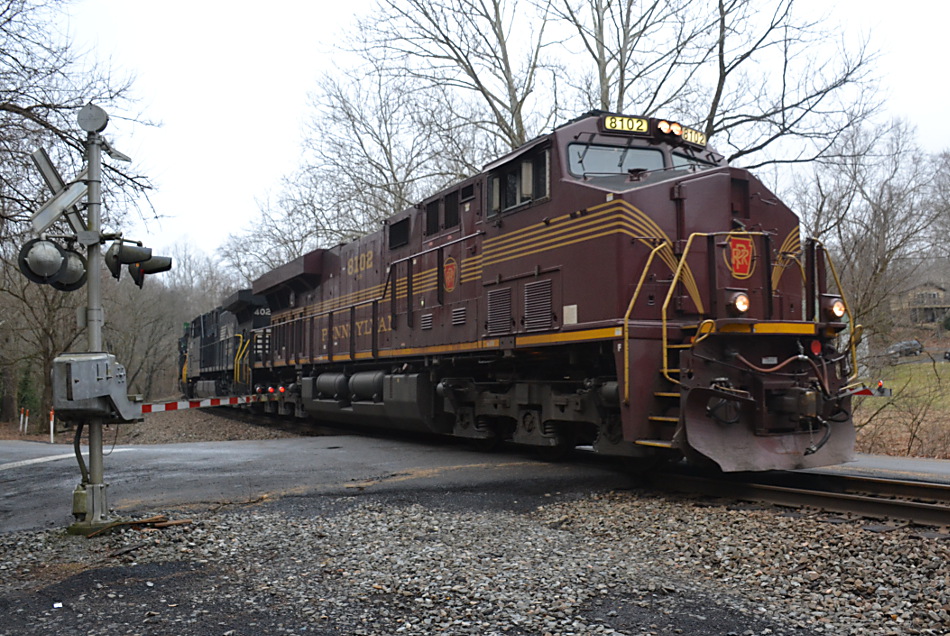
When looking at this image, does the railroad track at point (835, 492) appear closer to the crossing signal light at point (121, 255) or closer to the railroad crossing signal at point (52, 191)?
the crossing signal light at point (121, 255)

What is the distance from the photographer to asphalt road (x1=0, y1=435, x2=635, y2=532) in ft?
24.9

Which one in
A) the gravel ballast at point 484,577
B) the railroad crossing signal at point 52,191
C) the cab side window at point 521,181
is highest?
the cab side window at point 521,181

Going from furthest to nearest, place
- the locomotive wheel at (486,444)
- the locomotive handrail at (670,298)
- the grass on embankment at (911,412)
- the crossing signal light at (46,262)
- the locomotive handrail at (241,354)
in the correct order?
the locomotive handrail at (241,354), the grass on embankment at (911,412), the locomotive wheel at (486,444), the locomotive handrail at (670,298), the crossing signal light at (46,262)

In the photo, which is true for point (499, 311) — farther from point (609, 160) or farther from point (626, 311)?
point (626, 311)

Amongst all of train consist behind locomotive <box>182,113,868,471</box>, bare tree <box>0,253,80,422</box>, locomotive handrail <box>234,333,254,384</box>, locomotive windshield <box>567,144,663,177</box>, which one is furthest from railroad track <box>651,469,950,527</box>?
bare tree <box>0,253,80,422</box>

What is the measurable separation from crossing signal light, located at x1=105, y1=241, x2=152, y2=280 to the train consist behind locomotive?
14.3 ft

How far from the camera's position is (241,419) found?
75.9 feet

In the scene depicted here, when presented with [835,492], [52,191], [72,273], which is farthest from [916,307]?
[52,191]

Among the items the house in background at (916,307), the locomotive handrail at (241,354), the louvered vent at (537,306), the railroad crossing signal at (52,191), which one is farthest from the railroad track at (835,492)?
the locomotive handrail at (241,354)

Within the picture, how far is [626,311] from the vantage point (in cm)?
767

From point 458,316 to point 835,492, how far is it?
211 inches

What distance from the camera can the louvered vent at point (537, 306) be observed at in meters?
8.86

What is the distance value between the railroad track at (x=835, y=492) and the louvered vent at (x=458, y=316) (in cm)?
357

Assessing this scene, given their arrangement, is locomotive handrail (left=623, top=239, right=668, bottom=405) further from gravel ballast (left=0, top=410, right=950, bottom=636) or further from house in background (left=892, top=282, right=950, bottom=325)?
house in background (left=892, top=282, right=950, bottom=325)
